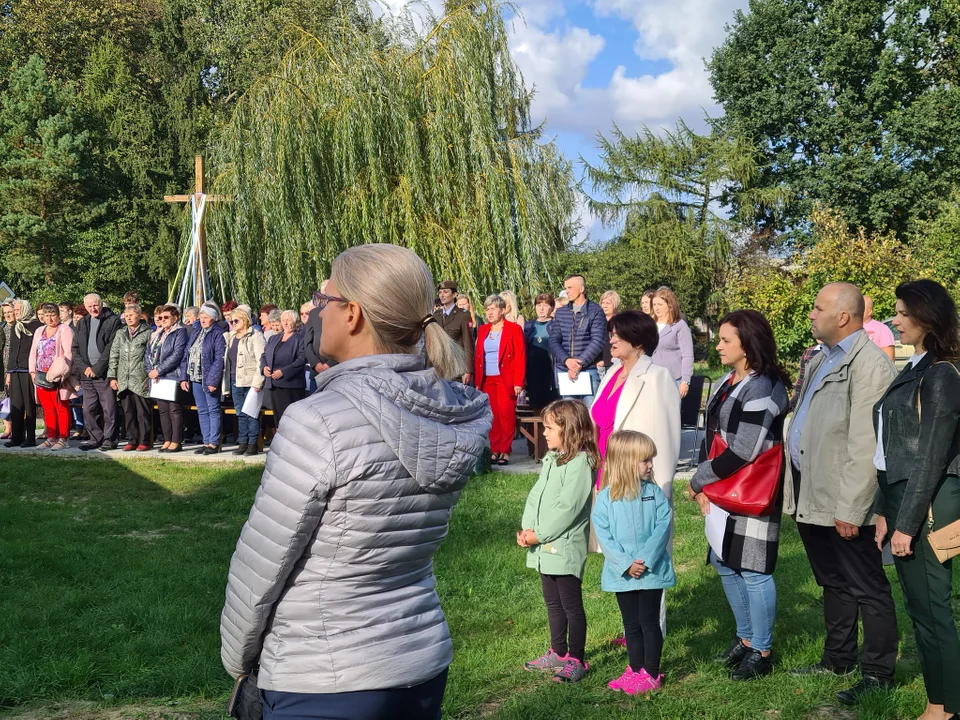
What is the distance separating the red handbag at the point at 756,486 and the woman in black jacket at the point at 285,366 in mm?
8168

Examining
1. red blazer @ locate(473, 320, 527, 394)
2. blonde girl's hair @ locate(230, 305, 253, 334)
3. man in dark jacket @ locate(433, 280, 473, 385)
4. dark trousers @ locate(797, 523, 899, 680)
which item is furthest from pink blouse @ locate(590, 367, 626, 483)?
blonde girl's hair @ locate(230, 305, 253, 334)

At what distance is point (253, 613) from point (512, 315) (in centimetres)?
1063

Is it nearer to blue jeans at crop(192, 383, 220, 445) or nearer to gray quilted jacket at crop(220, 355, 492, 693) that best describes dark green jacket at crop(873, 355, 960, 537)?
gray quilted jacket at crop(220, 355, 492, 693)

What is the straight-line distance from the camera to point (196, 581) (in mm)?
7230

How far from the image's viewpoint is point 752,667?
526 cm

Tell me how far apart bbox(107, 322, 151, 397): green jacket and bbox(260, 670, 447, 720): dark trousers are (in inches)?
476

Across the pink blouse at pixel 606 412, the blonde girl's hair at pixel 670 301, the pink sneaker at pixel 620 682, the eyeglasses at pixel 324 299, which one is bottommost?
the pink sneaker at pixel 620 682

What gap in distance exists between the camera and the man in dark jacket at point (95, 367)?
1398 centimetres

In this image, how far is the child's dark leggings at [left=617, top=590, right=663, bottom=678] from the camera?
5.02 m

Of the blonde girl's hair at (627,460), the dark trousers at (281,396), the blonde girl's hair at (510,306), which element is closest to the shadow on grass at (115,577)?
the dark trousers at (281,396)

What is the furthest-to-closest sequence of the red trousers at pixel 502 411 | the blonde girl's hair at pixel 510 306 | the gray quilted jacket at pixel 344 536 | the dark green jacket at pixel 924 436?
the blonde girl's hair at pixel 510 306
the red trousers at pixel 502 411
the dark green jacket at pixel 924 436
the gray quilted jacket at pixel 344 536

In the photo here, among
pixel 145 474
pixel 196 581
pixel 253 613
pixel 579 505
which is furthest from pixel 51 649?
pixel 145 474

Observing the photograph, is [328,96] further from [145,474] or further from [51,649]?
[51,649]

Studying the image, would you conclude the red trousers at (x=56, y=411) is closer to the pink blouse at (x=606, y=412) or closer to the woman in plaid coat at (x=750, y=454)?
the pink blouse at (x=606, y=412)
